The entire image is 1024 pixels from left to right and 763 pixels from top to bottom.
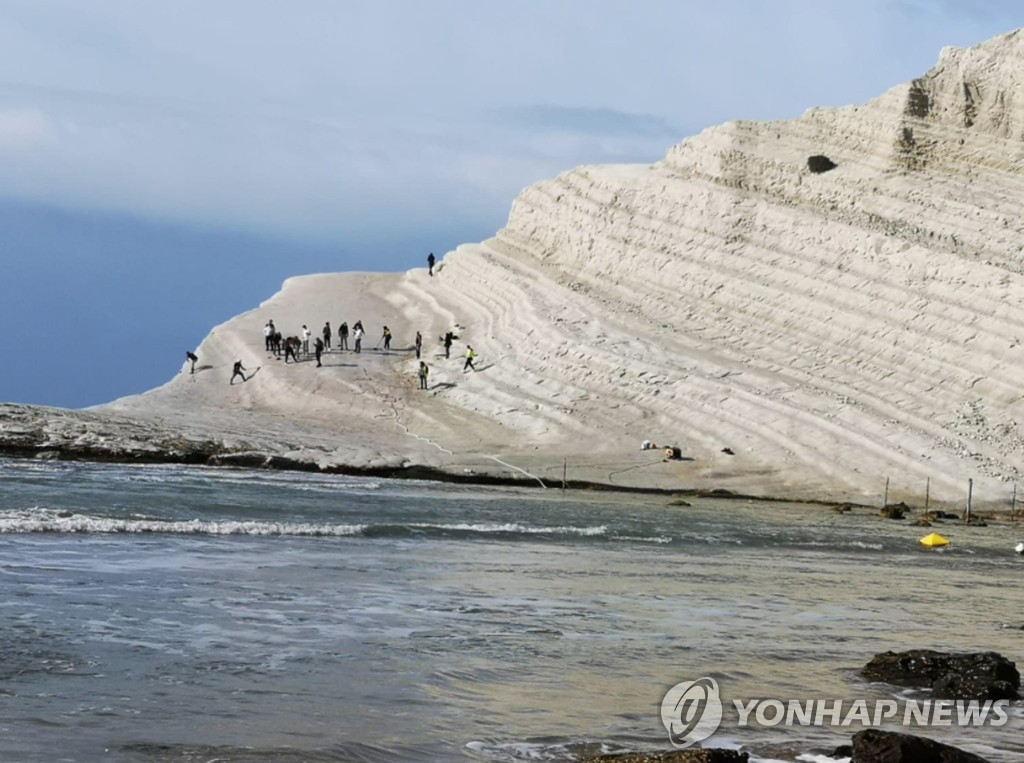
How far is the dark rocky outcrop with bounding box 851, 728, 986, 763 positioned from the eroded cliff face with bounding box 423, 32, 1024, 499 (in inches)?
1135

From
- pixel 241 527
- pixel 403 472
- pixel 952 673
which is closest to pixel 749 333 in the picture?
pixel 403 472

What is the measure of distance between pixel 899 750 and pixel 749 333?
37105 mm

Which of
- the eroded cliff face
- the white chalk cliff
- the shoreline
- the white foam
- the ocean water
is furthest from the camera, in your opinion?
the eroded cliff face

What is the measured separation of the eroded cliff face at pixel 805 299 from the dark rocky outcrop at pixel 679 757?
29.6 meters

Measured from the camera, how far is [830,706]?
36.8ft

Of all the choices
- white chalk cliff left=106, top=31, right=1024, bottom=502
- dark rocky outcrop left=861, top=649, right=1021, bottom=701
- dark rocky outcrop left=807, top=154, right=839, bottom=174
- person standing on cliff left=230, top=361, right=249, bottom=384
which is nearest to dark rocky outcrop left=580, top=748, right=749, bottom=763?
dark rocky outcrop left=861, top=649, right=1021, bottom=701

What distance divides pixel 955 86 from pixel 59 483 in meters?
33.2

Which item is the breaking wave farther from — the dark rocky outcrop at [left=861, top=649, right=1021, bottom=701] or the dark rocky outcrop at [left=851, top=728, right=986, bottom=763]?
the dark rocky outcrop at [left=851, top=728, right=986, bottom=763]

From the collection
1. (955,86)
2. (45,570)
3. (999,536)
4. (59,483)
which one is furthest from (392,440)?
(45,570)

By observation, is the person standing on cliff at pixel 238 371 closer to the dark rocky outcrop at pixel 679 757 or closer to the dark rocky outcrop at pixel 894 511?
the dark rocky outcrop at pixel 894 511

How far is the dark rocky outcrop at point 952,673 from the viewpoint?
11.6 m

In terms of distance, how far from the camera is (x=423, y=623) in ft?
47.8

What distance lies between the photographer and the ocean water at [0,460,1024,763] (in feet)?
32.3

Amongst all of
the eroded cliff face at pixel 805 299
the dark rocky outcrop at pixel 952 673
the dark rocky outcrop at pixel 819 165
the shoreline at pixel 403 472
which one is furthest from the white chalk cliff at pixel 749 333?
the dark rocky outcrop at pixel 952 673
